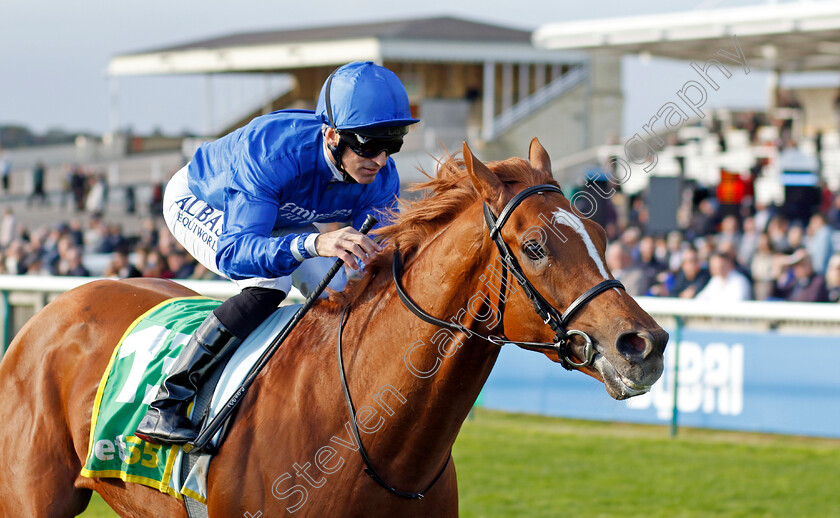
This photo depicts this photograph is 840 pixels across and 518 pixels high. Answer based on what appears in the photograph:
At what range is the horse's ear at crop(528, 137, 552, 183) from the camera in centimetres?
257

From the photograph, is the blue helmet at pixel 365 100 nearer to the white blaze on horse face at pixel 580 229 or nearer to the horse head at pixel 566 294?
the horse head at pixel 566 294

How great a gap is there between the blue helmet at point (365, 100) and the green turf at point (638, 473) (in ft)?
9.14

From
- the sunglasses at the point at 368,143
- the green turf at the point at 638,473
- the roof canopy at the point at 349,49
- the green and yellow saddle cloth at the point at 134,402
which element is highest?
the roof canopy at the point at 349,49

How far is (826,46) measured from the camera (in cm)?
1589

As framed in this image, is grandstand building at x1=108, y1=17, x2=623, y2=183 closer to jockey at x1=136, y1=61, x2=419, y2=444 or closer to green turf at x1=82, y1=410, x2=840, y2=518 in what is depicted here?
green turf at x1=82, y1=410, x2=840, y2=518

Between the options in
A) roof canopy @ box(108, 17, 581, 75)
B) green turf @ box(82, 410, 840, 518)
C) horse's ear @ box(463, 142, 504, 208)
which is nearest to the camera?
horse's ear @ box(463, 142, 504, 208)

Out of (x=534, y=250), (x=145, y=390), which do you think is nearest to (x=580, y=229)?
(x=534, y=250)

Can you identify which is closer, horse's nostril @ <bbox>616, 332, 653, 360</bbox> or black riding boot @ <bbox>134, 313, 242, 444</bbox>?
horse's nostril @ <bbox>616, 332, 653, 360</bbox>

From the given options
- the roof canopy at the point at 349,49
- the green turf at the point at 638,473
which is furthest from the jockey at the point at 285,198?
the roof canopy at the point at 349,49

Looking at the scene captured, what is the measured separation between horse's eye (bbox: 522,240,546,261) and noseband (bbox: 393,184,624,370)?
0.14 ft

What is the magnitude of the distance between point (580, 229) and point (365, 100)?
2.47 feet

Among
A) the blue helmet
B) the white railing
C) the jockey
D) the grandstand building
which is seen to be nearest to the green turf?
the white railing

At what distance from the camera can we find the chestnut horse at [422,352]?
2322 millimetres

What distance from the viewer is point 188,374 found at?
9.43 feet
